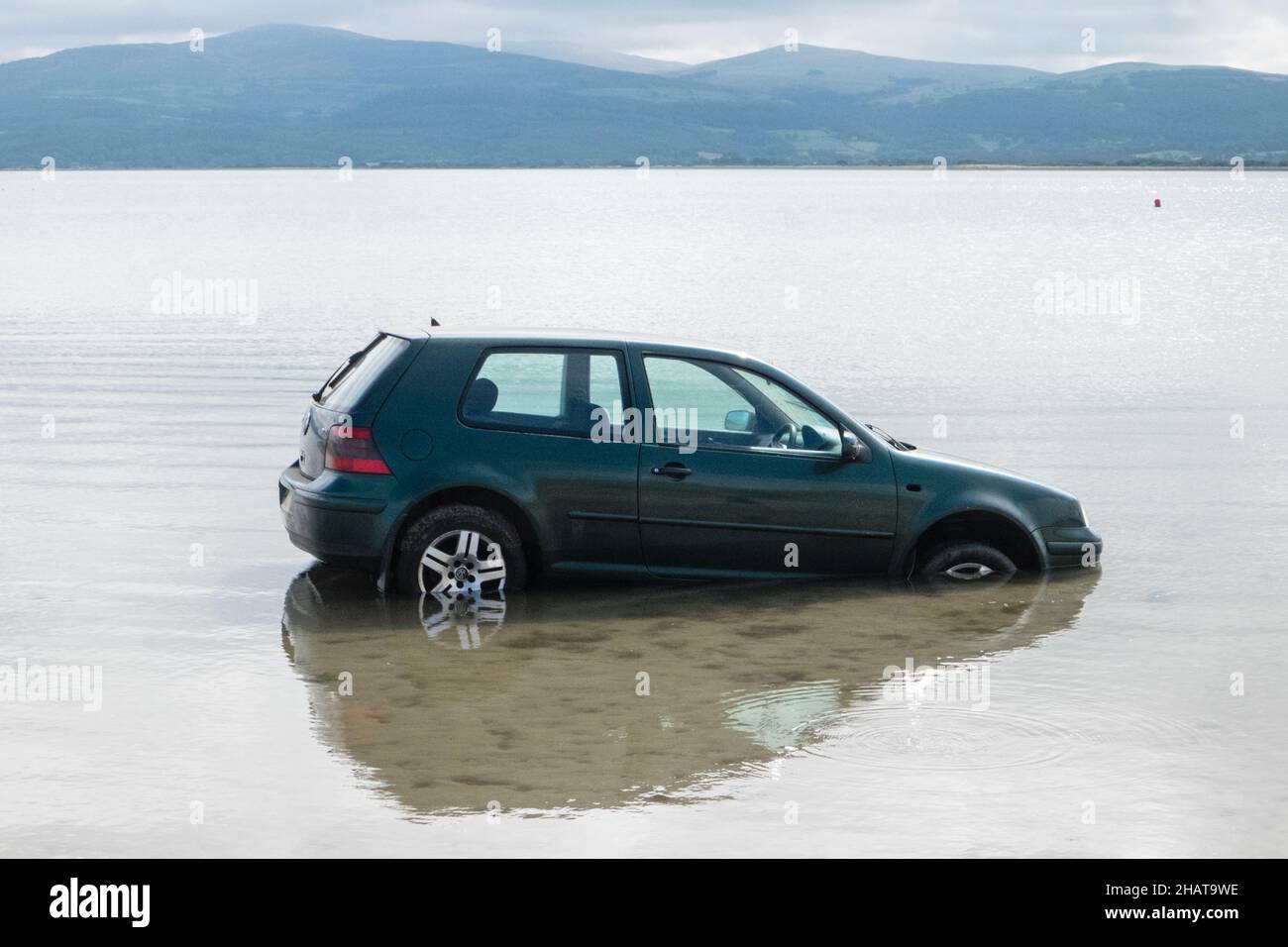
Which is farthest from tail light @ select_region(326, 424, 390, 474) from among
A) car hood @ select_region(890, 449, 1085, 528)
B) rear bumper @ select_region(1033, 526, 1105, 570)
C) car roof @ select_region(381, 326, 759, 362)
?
rear bumper @ select_region(1033, 526, 1105, 570)

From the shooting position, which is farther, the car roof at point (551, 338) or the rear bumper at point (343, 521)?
the car roof at point (551, 338)

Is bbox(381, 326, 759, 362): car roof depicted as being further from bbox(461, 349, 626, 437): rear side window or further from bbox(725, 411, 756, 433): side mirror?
bbox(725, 411, 756, 433): side mirror

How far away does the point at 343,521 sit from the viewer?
9633 mm

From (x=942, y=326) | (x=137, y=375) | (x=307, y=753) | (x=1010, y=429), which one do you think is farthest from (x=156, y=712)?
(x=942, y=326)

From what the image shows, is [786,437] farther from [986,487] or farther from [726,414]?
[986,487]

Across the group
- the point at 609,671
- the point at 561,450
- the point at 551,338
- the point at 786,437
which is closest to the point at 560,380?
the point at 551,338

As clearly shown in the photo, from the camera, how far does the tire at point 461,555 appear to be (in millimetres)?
9734

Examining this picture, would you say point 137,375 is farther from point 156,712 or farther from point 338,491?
point 156,712

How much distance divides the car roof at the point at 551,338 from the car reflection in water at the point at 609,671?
1.43 metres

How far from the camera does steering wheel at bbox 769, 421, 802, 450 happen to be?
33.1ft

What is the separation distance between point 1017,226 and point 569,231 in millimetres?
24493

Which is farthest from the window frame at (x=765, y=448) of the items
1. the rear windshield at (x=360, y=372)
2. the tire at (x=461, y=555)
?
the rear windshield at (x=360, y=372)

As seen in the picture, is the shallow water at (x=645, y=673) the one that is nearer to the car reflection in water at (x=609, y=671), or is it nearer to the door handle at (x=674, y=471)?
the car reflection in water at (x=609, y=671)

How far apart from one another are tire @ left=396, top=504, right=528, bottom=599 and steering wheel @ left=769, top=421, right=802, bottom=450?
1.58m
